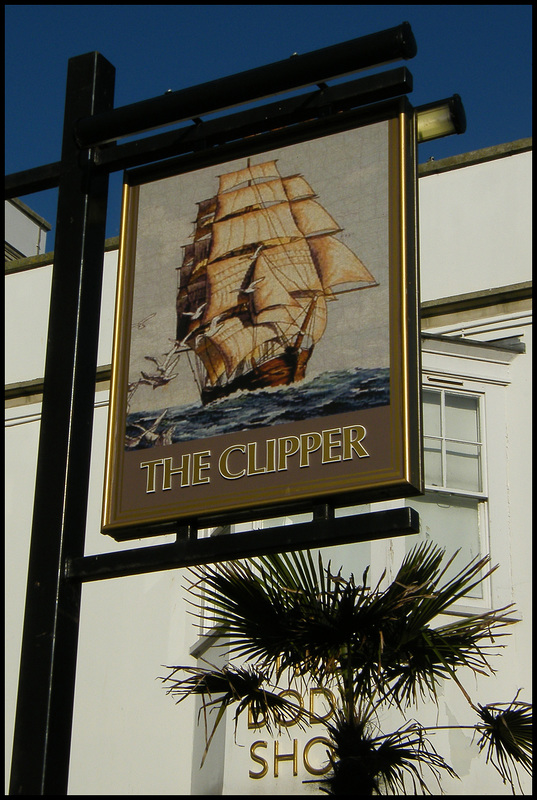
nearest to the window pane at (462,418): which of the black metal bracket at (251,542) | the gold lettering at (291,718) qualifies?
the gold lettering at (291,718)

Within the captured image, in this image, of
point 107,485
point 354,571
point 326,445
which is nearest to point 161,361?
point 107,485

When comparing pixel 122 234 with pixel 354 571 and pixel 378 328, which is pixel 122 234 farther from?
pixel 354 571

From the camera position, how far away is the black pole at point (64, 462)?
489cm

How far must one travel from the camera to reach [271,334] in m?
5.32

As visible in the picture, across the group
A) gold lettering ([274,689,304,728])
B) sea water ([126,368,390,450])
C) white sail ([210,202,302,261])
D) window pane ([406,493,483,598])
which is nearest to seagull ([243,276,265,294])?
white sail ([210,202,302,261])

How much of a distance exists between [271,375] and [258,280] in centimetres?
A: 47

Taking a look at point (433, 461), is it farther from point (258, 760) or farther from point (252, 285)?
point (252, 285)

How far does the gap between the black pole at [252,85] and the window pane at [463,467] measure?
241 inches

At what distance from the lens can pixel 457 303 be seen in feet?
39.9

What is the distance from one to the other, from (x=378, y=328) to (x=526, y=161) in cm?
805

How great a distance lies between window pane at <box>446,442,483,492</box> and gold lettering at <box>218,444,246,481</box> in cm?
630

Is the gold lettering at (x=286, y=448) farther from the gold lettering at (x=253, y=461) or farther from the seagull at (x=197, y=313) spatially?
the seagull at (x=197, y=313)

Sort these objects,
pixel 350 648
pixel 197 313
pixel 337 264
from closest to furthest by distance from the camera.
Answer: pixel 337 264, pixel 197 313, pixel 350 648

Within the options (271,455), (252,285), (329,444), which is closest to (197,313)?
(252,285)
